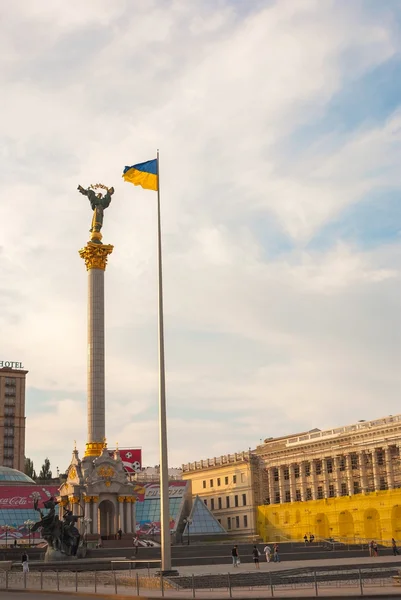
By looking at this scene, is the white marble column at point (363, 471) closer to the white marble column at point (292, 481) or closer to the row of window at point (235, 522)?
the white marble column at point (292, 481)

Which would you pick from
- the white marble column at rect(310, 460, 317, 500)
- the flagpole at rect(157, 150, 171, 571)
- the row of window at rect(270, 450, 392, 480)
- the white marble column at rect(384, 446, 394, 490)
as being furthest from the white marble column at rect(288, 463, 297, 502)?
the flagpole at rect(157, 150, 171, 571)

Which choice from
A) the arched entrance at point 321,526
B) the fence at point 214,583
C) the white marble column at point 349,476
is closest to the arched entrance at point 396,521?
the arched entrance at point 321,526

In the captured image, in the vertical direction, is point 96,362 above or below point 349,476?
above

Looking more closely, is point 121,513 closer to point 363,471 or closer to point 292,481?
point 363,471

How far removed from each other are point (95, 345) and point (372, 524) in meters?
37.3

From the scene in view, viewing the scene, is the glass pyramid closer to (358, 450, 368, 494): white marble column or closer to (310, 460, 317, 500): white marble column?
(310, 460, 317, 500): white marble column

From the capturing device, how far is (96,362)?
235 feet

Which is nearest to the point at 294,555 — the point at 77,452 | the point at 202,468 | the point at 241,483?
the point at 77,452

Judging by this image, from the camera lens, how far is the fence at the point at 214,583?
91.8ft

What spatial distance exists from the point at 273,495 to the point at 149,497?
60.7ft

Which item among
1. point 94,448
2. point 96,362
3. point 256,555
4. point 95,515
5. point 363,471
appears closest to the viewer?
point 256,555

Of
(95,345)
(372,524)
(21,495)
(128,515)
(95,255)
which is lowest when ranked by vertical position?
(372,524)

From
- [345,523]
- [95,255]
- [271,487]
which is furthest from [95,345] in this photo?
[271,487]

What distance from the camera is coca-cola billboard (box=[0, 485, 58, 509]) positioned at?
91.1 metres
